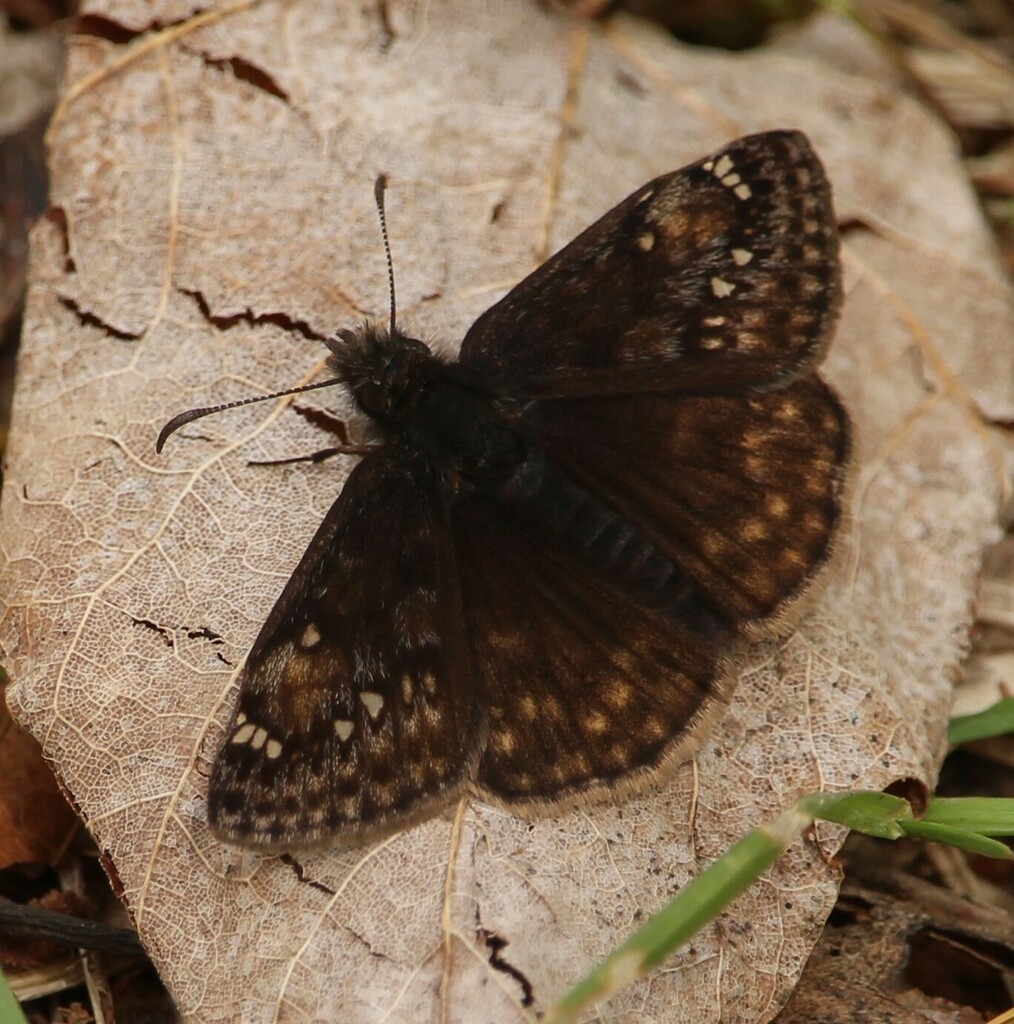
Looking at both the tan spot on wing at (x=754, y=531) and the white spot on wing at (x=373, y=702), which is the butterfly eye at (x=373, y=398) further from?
the tan spot on wing at (x=754, y=531)

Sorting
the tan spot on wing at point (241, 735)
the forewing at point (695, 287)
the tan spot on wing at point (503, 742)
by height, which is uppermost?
the forewing at point (695, 287)

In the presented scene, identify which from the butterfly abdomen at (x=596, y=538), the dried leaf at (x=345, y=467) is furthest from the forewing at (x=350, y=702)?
the butterfly abdomen at (x=596, y=538)

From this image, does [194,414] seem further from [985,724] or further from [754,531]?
[985,724]

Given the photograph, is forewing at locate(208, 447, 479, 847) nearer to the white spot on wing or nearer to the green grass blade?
the white spot on wing

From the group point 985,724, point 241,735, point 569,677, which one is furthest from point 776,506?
point 241,735

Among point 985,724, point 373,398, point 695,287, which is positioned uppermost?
point 695,287
